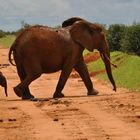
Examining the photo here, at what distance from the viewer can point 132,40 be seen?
38.4 metres

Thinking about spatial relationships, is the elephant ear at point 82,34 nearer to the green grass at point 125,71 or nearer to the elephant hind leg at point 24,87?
the elephant hind leg at point 24,87

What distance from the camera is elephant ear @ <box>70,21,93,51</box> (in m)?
18.2

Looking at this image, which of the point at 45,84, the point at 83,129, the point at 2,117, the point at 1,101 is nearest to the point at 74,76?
the point at 45,84

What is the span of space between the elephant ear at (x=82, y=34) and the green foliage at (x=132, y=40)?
65.4 feet

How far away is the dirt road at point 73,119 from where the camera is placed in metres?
10.4

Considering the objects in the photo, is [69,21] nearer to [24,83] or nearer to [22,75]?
[22,75]

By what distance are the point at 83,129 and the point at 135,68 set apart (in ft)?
45.1

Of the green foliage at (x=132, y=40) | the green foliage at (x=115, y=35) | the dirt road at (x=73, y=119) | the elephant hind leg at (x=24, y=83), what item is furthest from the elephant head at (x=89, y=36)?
the green foliage at (x=115, y=35)

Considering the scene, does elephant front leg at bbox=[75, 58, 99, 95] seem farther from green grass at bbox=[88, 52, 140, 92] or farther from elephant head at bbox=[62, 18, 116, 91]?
green grass at bbox=[88, 52, 140, 92]

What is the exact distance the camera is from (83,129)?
11.0 m

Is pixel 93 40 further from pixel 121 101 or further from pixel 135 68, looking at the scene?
pixel 135 68

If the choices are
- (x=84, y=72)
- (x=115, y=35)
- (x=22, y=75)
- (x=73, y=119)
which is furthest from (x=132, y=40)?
(x=73, y=119)

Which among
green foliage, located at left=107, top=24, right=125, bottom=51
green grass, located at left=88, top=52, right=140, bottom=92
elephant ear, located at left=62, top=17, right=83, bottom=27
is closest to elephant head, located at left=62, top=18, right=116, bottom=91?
elephant ear, located at left=62, top=17, right=83, bottom=27

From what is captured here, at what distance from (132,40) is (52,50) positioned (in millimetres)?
21554
